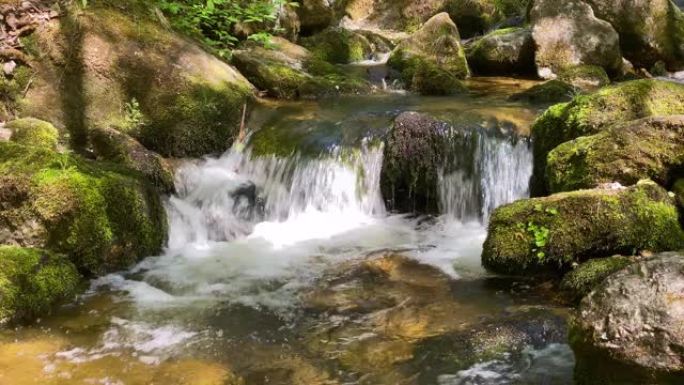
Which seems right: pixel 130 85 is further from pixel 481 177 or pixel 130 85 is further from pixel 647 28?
pixel 647 28

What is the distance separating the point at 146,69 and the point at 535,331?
6284 mm

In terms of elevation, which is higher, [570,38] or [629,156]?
[570,38]

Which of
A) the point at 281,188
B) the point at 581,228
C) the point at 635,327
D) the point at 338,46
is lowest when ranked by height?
the point at 635,327

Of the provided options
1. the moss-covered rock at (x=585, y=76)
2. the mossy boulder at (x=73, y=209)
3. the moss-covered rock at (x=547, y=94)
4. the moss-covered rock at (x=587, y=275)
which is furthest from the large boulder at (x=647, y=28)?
the mossy boulder at (x=73, y=209)

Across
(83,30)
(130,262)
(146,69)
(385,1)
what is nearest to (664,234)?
(130,262)

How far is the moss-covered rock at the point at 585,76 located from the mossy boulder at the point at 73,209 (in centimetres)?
912

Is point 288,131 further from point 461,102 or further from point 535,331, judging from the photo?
point 535,331

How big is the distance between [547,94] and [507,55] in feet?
10.8

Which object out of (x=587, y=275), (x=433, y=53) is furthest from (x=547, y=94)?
(x=587, y=275)

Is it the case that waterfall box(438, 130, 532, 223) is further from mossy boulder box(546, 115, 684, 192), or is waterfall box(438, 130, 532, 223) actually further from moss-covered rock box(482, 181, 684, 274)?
moss-covered rock box(482, 181, 684, 274)

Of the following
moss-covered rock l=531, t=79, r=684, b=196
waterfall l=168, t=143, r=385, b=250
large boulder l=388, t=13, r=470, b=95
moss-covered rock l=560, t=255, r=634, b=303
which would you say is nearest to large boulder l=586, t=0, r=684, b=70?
large boulder l=388, t=13, r=470, b=95

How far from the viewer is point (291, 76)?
1105 centimetres

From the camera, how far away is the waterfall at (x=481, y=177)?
7906 mm

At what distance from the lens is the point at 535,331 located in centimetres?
445
